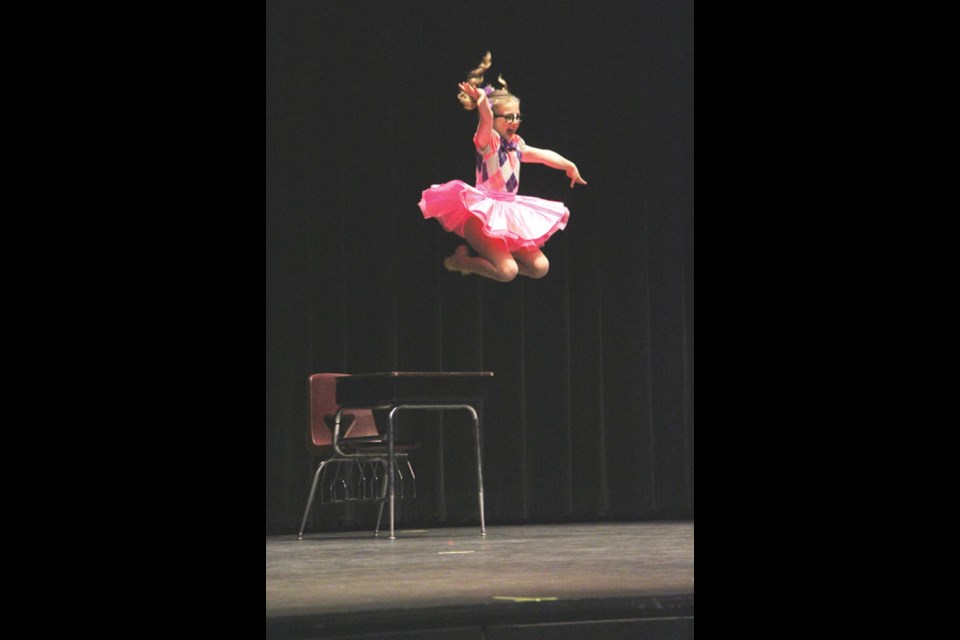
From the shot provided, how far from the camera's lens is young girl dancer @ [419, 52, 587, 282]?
6133mm

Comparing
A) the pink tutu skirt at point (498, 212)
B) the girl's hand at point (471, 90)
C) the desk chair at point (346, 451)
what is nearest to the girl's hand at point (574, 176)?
the pink tutu skirt at point (498, 212)

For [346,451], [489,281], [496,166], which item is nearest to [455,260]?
[489,281]

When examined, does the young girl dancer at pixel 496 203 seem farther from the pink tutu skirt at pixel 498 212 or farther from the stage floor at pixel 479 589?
the stage floor at pixel 479 589

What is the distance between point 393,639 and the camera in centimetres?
273

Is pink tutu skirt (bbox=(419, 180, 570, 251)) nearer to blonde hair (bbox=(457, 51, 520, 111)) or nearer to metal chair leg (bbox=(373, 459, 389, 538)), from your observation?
blonde hair (bbox=(457, 51, 520, 111))

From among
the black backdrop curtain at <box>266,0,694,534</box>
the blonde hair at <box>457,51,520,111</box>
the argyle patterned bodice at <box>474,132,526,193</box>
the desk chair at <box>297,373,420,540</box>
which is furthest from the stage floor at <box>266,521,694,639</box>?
the blonde hair at <box>457,51,520,111</box>

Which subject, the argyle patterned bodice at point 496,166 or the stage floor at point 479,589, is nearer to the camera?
the stage floor at point 479,589

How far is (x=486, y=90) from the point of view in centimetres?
626

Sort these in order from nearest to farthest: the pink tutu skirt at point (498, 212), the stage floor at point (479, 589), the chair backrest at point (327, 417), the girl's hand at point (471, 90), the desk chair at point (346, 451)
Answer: the stage floor at point (479, 589) < the desk chair at point (346, 451) < the chair backrest at point (327, 417) < the girl's hand at point (471, 90) < the pink tutu skirt at point (498, 212)

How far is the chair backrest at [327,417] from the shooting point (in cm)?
534

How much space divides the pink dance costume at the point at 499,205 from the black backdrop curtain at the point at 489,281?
96 millimetres

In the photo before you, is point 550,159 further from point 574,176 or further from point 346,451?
point 346,451

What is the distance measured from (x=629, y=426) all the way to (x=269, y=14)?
269 centimetres

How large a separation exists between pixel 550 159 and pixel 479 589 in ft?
11.5
